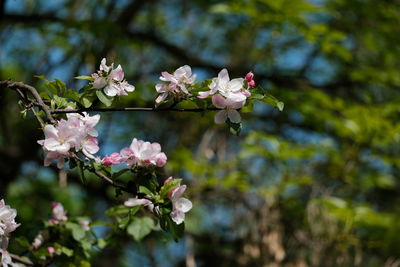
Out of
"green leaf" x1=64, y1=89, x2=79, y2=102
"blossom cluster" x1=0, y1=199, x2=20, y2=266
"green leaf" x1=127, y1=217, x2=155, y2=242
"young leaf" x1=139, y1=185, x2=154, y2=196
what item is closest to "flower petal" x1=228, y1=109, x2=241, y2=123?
"young leaf" x1=139, y1=185, x2=154, y2=196

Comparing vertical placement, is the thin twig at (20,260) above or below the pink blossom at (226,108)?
below

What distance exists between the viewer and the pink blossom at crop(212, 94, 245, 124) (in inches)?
45.3

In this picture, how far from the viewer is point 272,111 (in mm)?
4535

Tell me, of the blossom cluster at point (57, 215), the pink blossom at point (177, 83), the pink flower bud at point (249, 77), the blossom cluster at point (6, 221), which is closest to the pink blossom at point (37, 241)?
the blossom cluster at point (57, 215)

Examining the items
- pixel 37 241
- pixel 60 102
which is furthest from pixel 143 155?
pixel 37 241

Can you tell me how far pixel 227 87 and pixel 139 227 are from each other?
2.21 ft

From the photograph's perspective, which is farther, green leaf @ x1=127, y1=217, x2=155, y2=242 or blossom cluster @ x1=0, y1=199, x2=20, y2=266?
green leaf @ x1=127, y1=217, x2=155, y2=242

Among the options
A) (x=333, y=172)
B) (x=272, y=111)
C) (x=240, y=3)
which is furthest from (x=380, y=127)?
(x=272, y=111)

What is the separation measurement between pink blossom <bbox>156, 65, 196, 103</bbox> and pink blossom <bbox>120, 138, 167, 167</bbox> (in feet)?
0.35

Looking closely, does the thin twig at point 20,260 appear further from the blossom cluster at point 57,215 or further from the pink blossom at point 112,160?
the pink blossom at point 112,160

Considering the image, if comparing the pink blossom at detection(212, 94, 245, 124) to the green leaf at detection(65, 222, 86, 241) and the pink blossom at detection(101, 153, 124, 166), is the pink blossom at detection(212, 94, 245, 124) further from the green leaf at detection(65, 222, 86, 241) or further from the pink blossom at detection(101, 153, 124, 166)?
the green leaf at detection(65, 222, 86, 241)

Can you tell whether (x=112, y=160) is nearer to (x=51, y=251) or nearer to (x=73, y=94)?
(x=73, y=94)

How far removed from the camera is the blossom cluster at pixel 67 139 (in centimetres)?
106

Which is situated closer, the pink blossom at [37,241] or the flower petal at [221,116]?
the flower petal at [221,116]
